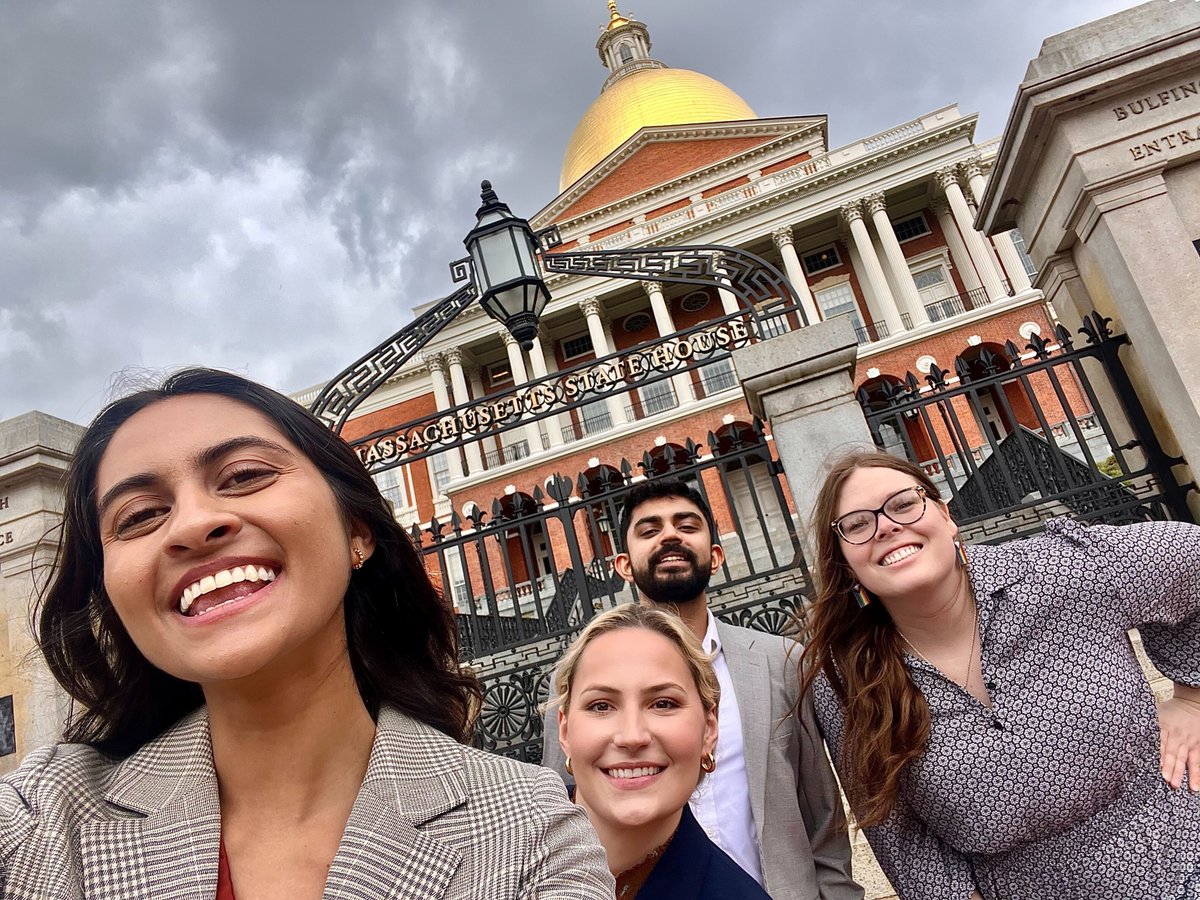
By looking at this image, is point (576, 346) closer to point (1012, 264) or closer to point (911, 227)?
point (911, 227)

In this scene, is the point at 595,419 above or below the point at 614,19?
below

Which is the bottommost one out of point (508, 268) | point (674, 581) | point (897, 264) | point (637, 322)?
point (674, 581)

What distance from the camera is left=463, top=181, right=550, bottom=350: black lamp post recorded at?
5.41 m

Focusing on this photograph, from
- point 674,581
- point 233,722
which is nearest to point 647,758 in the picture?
point 233,722

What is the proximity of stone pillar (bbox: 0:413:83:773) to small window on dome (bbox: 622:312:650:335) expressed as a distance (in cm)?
3003

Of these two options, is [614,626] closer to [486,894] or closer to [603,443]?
[486,894]


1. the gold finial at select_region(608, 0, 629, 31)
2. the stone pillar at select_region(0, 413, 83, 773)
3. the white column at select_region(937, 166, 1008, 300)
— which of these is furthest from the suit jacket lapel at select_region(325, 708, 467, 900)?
the gold finial at select_region(608, 0, 629, 31)

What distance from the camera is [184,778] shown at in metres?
1.26

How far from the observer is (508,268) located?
17.8ft

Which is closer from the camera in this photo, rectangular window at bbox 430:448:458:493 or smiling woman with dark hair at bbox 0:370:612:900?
smiling woman with dark hair at bbox 0:370:612:900

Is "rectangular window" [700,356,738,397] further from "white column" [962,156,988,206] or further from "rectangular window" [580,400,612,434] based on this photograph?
"white column" [962,156,988,206]

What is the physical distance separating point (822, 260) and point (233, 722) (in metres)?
35.0

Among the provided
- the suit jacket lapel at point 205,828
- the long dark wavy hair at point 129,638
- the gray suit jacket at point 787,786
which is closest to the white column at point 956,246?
the gray suit jacket at point 787,786

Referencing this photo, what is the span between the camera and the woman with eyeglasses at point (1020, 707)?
185cm
